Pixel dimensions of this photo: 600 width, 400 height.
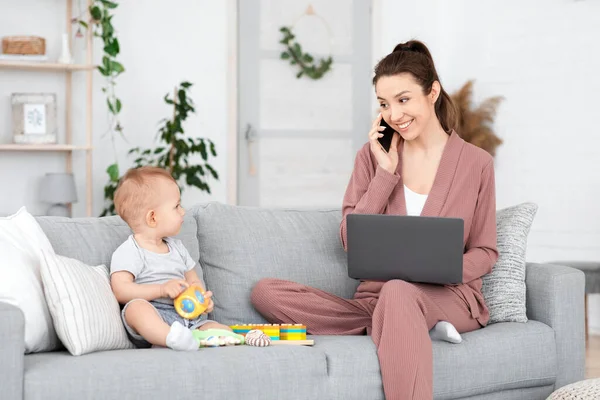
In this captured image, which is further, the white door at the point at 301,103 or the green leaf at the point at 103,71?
the white door at the point at 301,103

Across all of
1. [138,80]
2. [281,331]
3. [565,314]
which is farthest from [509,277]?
[138,80]

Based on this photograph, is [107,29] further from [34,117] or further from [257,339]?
[257,339]

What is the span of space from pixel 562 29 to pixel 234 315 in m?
3.40

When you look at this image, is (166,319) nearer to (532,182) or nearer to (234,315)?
(234,315)

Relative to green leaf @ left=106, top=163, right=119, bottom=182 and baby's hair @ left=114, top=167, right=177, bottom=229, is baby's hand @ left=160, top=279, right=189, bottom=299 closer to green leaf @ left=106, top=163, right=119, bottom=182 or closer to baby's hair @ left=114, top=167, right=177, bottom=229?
baby's hair @ left=114, top=167, right=177, bottom=229

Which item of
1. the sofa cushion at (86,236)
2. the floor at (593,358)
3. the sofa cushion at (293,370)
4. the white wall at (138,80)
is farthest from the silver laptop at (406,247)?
the white wall at (138,80)

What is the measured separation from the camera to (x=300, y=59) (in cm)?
604

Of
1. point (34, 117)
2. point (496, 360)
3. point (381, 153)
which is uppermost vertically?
point (34, 117)

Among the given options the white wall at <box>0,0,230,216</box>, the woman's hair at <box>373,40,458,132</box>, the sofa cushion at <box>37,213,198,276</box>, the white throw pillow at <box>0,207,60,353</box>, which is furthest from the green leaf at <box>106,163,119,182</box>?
the white throw pillow at <box>0,207,60,353</box>

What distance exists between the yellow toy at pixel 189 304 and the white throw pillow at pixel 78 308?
0.17 metres

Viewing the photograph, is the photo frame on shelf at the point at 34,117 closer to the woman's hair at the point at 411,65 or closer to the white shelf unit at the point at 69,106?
the white shelf unit at the point at 69,106

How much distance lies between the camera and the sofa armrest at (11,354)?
200 centimetres

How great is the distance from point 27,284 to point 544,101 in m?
3.99

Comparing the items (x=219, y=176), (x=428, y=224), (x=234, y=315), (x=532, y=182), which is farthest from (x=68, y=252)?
(x=532, y=182)
